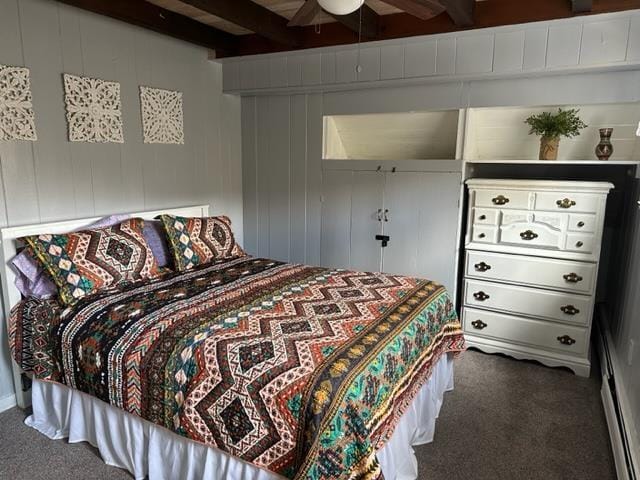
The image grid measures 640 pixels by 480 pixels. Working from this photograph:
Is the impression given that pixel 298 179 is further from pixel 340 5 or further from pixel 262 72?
pixel 340 5

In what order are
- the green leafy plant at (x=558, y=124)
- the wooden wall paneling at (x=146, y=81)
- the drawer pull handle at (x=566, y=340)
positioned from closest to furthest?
1. the green leafy plant at (x=558, y=124)
2. the drawer pull handle at (x=566, y=340)
3. the wooden wall paneling at (x=146, y=81)

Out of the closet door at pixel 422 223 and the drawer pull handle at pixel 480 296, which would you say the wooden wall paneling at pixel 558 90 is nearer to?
the closet door at pixel 422 223

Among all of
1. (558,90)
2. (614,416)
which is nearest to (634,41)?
(558,90)

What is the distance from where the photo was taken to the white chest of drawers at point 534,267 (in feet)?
9.47

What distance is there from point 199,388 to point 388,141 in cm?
263

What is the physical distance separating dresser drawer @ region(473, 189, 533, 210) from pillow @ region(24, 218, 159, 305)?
218 centimetres

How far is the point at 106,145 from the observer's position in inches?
117

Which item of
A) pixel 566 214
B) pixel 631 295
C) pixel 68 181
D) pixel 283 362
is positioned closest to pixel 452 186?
pixel 566 214

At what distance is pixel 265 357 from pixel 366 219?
6.93 feet

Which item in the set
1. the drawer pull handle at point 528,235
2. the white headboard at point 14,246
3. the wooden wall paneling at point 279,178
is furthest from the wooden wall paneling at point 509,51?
the white headboard at point 14,246

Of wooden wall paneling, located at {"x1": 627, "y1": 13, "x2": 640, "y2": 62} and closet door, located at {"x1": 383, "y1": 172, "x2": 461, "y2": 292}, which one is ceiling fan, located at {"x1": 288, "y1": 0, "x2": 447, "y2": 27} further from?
closet door, located at {"x1": 383, "y1": 172, "x2": 461, "y2": 292}

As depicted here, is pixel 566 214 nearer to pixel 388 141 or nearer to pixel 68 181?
pixel 388 141

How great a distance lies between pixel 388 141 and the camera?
370 centimetres

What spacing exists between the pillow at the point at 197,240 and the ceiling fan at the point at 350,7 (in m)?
1.40
